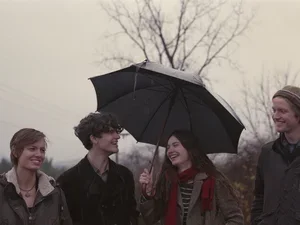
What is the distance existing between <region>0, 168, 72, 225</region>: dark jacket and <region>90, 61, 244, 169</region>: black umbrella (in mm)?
1068

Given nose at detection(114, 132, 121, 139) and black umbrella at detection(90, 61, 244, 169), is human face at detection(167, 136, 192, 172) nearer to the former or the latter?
black umbrella at detection(90, 61, 244, 169)

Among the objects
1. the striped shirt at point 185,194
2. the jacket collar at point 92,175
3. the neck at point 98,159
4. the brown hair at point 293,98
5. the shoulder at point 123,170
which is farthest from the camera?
the shoulder at point 123,170

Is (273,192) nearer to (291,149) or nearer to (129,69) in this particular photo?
(291,149)

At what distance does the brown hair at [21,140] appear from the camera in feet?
15.6

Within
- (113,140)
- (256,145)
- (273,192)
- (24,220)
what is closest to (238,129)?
(273,192)

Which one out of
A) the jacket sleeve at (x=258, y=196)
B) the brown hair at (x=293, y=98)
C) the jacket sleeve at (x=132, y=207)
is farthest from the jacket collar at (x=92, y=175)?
the brown hair at (x=293, y=98)

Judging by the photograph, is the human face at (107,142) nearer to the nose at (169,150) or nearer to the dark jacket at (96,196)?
the dark jacket at (96,196)

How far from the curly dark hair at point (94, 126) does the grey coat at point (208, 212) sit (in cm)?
78

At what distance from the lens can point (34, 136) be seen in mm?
4770

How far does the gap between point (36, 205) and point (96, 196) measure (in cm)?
68

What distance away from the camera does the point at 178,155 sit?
513 cm

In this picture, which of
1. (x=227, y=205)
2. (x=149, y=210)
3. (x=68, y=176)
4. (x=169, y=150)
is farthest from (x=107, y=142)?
(x=227, y=205)

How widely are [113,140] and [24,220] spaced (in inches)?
45.8

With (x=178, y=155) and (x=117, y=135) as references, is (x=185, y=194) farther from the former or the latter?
(x=117, y=135)
